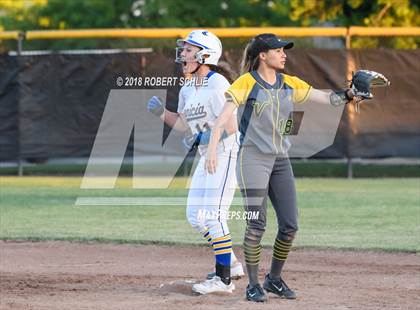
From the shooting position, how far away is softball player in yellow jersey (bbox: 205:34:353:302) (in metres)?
7.45

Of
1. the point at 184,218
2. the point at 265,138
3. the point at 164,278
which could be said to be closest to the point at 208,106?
the point at 265,138

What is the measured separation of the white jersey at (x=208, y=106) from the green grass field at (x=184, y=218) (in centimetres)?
316

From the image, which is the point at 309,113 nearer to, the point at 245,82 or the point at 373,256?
the point at 373,256

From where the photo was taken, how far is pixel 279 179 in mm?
7559

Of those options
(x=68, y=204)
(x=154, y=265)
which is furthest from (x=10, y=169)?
(x=154, y=265)

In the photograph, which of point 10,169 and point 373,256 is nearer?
point 373,256

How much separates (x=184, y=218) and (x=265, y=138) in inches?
228

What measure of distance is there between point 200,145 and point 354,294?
1.81 m

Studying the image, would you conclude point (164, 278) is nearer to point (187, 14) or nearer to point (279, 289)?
point (279, 289)

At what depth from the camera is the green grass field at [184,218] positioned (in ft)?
36.9

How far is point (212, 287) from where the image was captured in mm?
7758

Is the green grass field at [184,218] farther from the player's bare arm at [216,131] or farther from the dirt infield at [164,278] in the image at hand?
the player's bare arm at [216,131]
